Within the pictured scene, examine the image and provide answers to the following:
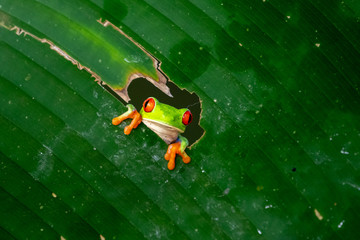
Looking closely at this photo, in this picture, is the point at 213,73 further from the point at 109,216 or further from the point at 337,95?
the point at 109,216

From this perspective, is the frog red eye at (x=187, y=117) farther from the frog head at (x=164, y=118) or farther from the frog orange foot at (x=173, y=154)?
the frog orange foot at (x=173, y=154)

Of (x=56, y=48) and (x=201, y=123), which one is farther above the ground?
(x=201, y=123)

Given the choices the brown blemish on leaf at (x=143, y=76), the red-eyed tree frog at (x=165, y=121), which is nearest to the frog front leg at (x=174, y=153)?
the red-eyed tree frog at (x=165, y=121)

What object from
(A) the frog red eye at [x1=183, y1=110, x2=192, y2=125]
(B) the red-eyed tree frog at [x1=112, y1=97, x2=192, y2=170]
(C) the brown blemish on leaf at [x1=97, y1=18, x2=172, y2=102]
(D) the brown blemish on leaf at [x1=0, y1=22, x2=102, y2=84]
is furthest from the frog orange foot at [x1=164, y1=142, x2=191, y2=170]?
(D) the brown blemish on leaf at [x1=0, y1=22, x2=102, y2=84]

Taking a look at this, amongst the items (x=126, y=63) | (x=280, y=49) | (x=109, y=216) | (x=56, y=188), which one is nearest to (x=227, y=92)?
(x=280, y=49)

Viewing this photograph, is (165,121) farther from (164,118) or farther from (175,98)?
(175,98)

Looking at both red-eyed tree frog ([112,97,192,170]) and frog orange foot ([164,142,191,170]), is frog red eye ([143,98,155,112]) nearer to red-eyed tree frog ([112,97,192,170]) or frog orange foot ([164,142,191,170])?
red-eyed tree frog ([112,97,192,170])

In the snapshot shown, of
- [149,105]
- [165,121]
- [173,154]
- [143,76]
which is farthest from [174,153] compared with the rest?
[143,76]
